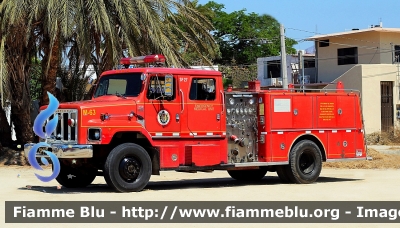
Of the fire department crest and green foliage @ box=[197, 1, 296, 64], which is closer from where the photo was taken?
the fire department crest

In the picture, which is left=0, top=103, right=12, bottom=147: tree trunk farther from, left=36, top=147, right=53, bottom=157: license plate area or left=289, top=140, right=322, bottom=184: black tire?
left=289, top=140, right=322, bottom=184: black tire

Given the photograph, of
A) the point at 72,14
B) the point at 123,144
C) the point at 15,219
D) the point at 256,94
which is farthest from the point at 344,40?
the point at 15,219

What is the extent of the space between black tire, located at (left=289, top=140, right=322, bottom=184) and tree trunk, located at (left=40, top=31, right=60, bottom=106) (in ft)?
34.3

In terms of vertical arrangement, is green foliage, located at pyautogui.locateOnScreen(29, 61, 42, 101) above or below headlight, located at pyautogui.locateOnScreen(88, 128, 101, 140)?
above

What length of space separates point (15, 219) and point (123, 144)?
13.6 ft

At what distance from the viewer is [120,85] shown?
53.4 ft

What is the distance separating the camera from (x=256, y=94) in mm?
17516

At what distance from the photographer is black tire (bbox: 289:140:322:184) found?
58.1 ft

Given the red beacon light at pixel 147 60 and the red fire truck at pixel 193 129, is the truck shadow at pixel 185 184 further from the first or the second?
the red beacon light at pixel 147 60

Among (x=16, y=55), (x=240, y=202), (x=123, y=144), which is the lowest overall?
(x=240, y=202)

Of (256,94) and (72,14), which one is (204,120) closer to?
(256,94)

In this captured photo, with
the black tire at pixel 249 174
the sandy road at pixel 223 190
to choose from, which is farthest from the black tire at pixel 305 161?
the black tire at pixel 249 174

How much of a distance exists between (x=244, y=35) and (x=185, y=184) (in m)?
51.3

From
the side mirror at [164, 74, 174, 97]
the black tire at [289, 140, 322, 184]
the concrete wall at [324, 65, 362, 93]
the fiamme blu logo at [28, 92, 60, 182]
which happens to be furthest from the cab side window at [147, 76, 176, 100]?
the concrete wall at [324, 65, 362, 93]
